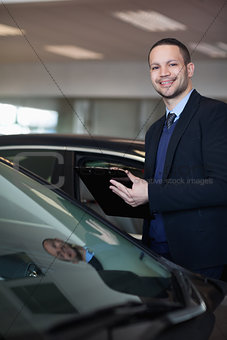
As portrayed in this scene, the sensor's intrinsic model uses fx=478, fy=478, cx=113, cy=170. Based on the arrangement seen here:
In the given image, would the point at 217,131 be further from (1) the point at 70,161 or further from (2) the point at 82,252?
(1) the point at 70,161

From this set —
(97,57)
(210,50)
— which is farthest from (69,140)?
(97,57)

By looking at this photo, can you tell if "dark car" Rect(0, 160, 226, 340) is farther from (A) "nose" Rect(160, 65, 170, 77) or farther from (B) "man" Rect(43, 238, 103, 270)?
(A) "nose" Rect(160, 65, 170, 77)

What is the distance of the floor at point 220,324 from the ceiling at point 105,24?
14.7ft

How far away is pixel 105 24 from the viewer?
24.7ft

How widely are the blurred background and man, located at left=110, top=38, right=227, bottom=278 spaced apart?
2.28m

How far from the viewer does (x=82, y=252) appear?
1.22 m

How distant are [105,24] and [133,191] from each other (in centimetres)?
660

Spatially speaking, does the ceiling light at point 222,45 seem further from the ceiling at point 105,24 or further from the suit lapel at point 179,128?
the suit lapel at point 179,128

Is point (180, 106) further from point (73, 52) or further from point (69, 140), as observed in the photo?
point (73, 52)

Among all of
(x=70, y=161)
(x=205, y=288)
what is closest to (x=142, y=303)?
(x=205, y=288)

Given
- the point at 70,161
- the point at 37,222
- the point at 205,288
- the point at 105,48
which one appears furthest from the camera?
the point at 105,48

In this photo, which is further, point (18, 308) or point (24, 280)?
point (24, 280)

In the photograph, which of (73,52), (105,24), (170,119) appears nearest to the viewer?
(170,119)

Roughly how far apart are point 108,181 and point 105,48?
8402 mm
